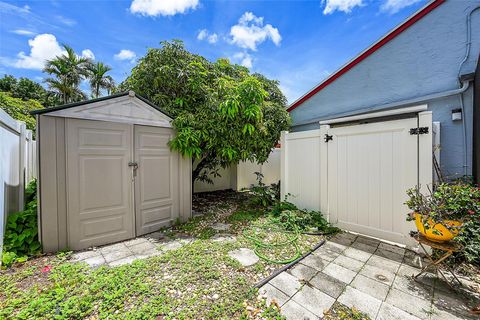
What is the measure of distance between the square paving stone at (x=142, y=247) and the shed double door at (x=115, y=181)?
37 centimetres

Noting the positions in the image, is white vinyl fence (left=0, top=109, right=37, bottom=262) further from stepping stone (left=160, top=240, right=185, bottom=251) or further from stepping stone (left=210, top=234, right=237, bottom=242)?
stepping stone (left=210, top=234, right=237, bottom=242)

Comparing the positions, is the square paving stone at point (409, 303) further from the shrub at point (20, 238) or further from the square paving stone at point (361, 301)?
the shrub at point (20, 238)

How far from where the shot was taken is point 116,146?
3213 millimetres

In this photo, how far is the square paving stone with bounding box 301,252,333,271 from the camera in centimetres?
251

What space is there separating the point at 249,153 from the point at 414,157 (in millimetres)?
2954

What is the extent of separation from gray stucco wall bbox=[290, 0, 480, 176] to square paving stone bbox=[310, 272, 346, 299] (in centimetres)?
293

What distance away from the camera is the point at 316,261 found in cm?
264

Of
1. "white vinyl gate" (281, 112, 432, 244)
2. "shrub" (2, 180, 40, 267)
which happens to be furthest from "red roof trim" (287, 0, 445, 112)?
"shrub" (2, 180, 40, 267)

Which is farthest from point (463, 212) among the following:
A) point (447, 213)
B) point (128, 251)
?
point (128, 251)

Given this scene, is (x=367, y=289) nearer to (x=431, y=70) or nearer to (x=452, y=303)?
(x=452, y=303)

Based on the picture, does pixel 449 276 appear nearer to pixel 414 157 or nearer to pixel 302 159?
pixel 414 157

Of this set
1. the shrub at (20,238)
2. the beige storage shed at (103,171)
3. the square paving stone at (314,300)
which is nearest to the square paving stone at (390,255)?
the square paving stone at (314,300)

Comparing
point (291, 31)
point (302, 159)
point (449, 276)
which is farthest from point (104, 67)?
point (449, 276)

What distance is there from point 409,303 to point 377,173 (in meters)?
1.99
